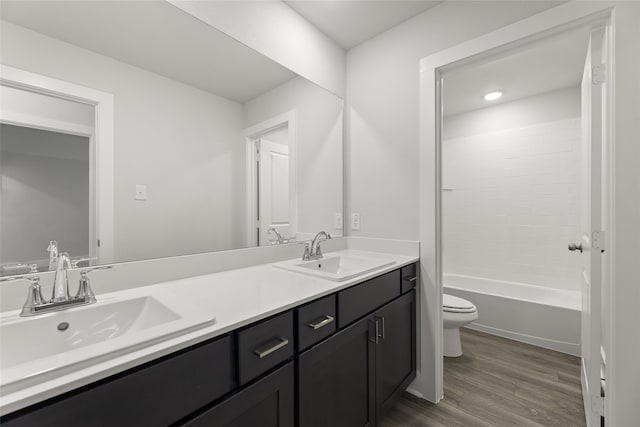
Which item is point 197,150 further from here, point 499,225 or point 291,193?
point 499,225

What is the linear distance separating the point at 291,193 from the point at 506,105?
9.13ft

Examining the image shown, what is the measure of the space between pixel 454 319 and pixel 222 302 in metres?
1.86

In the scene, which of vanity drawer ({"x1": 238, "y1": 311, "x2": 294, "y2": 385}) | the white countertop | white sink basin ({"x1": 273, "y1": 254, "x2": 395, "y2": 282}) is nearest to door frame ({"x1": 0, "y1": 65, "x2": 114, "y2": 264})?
the white countertop

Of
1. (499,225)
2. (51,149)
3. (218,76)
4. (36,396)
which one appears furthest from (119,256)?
(499,225)

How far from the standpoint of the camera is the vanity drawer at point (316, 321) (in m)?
0.99

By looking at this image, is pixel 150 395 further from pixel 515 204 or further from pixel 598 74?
pixel 515 204

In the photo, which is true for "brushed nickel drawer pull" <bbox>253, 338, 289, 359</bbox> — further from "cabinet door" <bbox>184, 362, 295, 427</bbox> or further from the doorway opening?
the doorway opening

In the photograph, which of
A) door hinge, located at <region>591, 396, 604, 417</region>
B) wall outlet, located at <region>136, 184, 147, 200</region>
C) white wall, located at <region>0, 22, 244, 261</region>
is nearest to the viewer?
white wall, located at <region>0, 22, 244, 261</region>

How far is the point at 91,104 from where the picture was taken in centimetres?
103

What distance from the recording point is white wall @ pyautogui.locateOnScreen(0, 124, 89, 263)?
0.87 m

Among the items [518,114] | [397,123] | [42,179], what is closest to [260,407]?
[42,179]

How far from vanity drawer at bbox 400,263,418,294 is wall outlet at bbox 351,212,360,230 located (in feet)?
1.69

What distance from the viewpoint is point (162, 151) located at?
122 centimetres

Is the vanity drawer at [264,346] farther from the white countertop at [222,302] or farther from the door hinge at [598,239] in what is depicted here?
the door hinge at [598,239]
